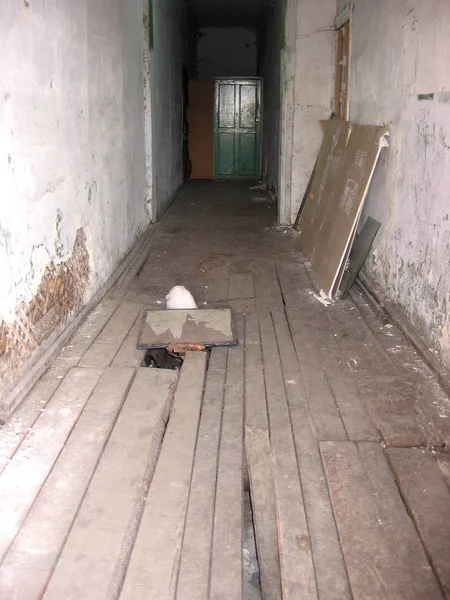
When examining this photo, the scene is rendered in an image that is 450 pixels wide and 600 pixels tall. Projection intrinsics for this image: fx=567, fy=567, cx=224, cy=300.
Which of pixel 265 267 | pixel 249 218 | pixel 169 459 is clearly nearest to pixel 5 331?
pixel 169 459

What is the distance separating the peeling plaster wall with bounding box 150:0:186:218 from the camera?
689cm

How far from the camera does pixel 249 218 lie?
7.47m

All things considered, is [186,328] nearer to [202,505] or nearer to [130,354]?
[130,354]

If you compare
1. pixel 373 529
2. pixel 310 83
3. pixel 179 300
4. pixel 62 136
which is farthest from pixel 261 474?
pixel 310 83

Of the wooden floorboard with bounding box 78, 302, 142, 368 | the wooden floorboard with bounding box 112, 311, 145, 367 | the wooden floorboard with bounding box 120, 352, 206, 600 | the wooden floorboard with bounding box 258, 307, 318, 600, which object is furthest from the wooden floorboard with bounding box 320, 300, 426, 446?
the wooden floorboard with bounding box 78, 302, 142, 368

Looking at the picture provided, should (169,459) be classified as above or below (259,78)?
below

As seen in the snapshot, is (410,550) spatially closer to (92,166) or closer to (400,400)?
(400,400)

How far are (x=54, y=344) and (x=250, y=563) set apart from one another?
70.9 inches

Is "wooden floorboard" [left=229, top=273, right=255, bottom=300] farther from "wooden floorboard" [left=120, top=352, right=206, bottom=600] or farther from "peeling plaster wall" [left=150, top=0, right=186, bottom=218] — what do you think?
"peeling plaster wall" [left=150, top=0, right=186, bottom=218]

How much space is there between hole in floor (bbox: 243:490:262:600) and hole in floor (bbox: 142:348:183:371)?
1346 millimetres

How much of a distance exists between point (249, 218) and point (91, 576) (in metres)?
6.14

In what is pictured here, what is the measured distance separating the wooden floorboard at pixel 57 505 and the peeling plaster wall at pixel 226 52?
11162 mm

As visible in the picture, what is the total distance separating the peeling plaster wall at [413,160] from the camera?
3033mm

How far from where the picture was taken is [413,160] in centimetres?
355
